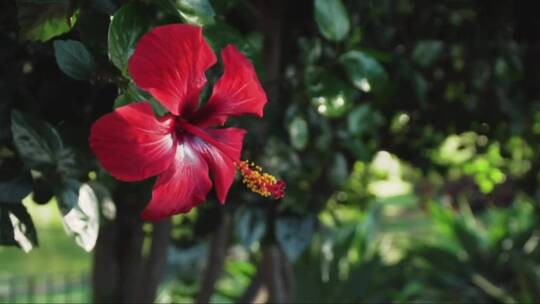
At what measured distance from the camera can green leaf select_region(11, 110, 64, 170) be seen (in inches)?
54.1

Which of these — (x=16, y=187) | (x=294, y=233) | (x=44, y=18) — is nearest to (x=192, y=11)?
(x=44, y=18)

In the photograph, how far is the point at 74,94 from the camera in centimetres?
177

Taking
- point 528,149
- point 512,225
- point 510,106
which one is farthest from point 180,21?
point 512,225

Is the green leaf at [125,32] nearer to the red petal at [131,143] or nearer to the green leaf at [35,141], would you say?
the red petal at [131,143]

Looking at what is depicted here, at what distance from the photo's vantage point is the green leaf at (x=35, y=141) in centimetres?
137

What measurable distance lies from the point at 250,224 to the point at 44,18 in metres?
1.15

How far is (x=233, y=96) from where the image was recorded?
1.15 m

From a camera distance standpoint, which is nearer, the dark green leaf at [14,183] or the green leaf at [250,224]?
the dark green leaf at [14,183]

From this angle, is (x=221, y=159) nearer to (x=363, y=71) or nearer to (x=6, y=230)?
(x=6, y=230)

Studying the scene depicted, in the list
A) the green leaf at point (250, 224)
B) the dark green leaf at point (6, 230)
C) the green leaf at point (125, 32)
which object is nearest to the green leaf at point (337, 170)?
the green leaf at point (250, 224)

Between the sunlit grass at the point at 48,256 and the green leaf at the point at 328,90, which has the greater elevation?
the green leaf at the point at 328,90

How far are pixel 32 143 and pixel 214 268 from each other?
69.3 inches

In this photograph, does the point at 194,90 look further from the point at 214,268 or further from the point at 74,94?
the point at 214,268

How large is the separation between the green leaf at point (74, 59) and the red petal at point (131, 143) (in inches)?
10.2
